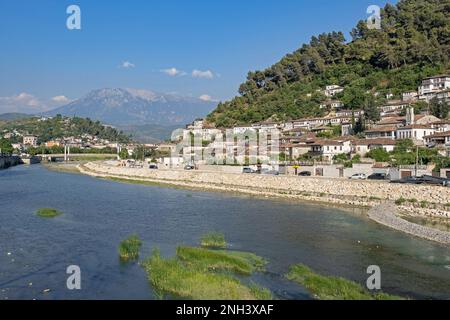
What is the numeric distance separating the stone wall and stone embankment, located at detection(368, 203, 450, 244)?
6.60 ft

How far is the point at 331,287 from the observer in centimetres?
1334

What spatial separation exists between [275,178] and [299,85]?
53.1m

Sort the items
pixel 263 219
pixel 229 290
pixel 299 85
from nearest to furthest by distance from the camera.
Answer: pixel 229 290, pixel 263 219, pixel 299 85

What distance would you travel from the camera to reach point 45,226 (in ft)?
79.8

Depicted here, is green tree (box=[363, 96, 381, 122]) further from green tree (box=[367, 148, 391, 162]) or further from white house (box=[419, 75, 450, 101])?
green tree (box=[367, 148, 391, 162])

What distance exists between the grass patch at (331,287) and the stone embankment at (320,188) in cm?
1389

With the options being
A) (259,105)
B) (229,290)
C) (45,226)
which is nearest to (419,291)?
(229,290)

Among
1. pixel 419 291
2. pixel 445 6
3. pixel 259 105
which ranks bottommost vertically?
pixel 419 291

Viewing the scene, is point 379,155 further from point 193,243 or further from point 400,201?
point 193,243

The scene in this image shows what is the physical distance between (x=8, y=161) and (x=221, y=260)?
87.3 meters

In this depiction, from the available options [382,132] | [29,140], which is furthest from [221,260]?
[29,140]

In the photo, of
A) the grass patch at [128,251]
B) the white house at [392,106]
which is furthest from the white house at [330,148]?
the grass patch at [128,251]
